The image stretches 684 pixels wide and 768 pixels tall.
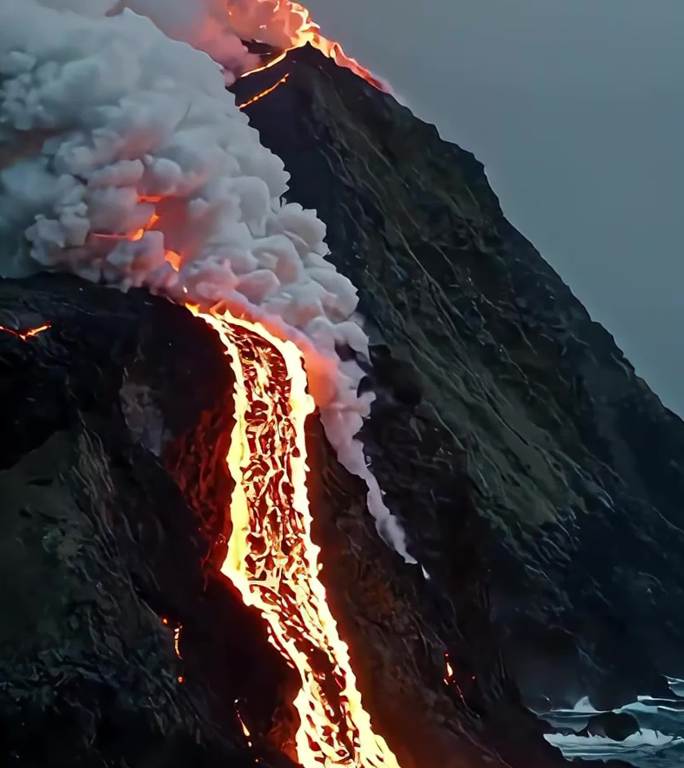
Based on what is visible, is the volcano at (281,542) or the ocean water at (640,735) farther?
the ocean water at (640,735)

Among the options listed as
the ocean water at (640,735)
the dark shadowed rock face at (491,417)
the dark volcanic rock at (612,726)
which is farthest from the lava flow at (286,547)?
the dark volcanic rock at (612,726)

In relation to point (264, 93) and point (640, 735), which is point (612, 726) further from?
point (264, 93)

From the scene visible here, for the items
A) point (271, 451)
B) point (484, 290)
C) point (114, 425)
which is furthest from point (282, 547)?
point (484, 290)

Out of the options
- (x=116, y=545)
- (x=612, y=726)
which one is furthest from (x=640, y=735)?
(x=116, y=545)

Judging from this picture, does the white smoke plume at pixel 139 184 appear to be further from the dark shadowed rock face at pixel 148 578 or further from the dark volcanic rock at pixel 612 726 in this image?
the dark volcanic rock at pixel 612 726

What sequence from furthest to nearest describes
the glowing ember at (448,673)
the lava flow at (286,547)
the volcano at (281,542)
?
the glowing ember at (448,673) → the lava flow at (286,547) → the volcano at (281,542)
